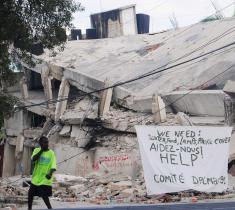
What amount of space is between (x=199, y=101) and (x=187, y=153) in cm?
520

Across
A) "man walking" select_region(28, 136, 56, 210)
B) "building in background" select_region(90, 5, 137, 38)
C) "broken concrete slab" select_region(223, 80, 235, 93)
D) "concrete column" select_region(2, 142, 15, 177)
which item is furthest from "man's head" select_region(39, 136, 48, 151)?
"building in background" select_region(90, 5, 137, 38)

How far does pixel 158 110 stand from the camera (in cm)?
1742

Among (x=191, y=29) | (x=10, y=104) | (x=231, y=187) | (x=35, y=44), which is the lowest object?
(x=231, y=187)

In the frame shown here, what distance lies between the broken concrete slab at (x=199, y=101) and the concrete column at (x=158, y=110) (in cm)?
65

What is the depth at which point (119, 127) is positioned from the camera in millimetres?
18312

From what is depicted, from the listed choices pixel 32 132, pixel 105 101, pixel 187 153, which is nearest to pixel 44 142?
pixel 187 153

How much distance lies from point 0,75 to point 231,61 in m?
9.69

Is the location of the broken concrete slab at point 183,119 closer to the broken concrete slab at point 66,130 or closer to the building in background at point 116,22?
the broken concrete slab at point 66,130

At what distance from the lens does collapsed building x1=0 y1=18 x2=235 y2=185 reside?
17578mm

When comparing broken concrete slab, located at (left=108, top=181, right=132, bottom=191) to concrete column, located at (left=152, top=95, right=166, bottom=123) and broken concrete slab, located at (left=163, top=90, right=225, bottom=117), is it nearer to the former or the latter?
concrete column, located at (left=152, top=95, right=166, bottom=123)

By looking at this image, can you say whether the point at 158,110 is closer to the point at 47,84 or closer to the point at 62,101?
the point at 62,101

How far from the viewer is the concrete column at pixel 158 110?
17.4 m

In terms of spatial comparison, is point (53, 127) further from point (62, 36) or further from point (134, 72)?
point (62, 36)

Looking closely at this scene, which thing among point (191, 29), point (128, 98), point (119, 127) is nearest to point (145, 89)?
point (128, 98)
